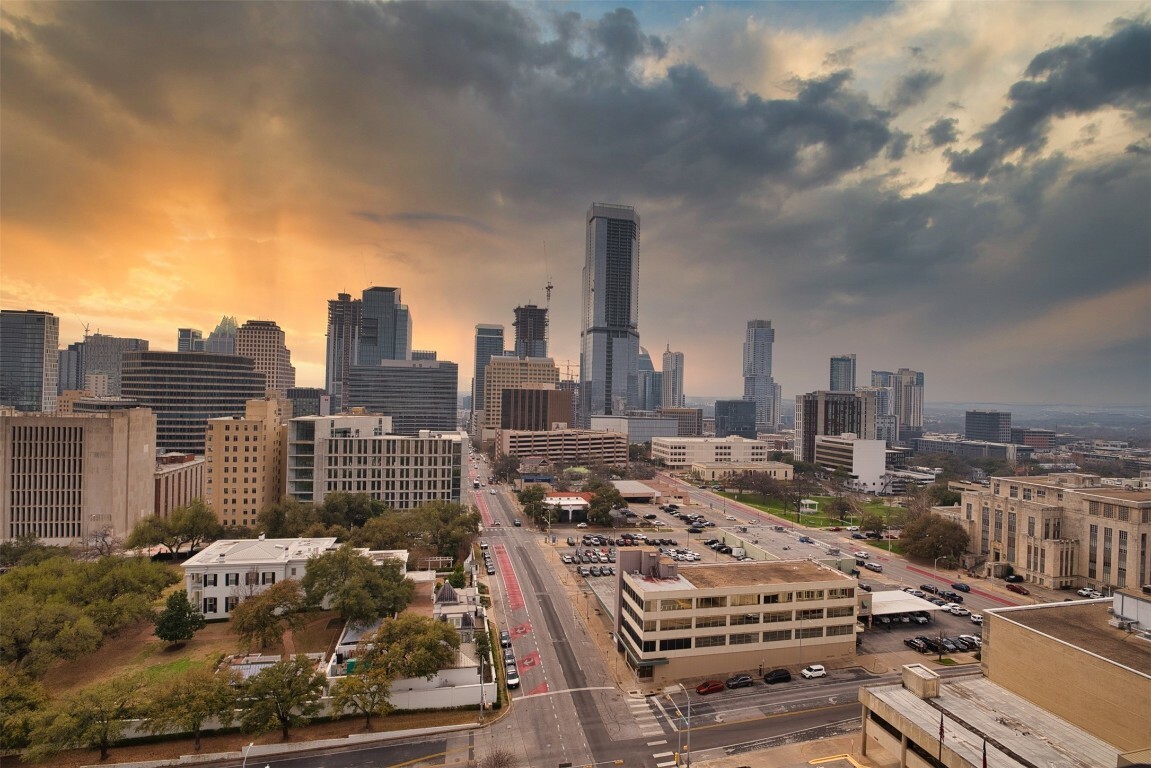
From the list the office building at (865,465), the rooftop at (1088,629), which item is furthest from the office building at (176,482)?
the office building at (865,465)

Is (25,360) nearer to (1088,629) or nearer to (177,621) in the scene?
(177,621)

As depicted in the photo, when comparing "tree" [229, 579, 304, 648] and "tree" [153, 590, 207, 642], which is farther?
"tree" [153, 590, 207, 642]

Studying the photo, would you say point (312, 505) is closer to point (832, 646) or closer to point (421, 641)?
point (421, 641)

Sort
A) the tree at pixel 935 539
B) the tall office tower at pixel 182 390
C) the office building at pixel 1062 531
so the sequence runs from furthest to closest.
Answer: the tall office tower at pixel 182 390 < the tree at pixel 935 539 < the office building at pixel 1062 531

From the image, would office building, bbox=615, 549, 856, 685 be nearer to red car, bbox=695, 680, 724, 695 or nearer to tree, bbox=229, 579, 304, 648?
red car, bbox=695, 680, 724, 695

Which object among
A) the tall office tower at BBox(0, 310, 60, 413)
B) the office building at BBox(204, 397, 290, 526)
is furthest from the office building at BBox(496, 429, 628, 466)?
the tall office tower at BBox(0, 310, 60, 413)

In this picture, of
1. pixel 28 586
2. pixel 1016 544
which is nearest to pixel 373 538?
pixel 28 586

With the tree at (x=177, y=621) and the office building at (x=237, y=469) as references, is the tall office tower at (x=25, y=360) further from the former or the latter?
the tree at (x=177, y=621)
